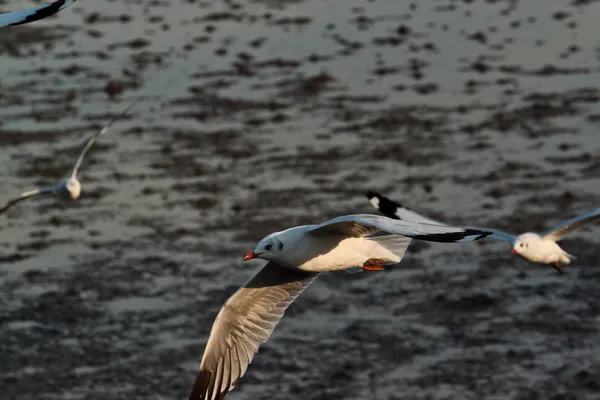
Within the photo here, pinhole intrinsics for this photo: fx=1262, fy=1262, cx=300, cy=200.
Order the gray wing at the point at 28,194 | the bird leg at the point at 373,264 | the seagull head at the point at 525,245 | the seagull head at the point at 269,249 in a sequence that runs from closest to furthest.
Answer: the seagull head at the point at 269,249 < the bird leg at the point at 373,264 < the seagull head at the point at 525,245 < the gray wing at the point at 28,194

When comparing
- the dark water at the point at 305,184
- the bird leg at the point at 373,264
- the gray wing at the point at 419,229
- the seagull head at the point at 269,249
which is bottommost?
the dark water at the point at 305,184

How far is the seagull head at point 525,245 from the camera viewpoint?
497 inches

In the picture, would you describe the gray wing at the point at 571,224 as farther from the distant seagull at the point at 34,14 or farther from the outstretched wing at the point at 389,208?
the distant seagull at the point at 34,14

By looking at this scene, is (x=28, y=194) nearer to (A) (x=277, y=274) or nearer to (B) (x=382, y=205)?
(A) (x=277, y=274)

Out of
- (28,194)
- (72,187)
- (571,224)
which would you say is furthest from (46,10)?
(72,187)

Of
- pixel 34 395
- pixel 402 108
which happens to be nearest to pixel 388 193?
pixel 402 108

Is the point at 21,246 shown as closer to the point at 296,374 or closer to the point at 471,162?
the point at 296,374

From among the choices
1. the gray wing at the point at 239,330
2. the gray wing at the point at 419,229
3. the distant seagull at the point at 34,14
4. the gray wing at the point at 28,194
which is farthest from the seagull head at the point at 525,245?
the gray wing at the point at 28,194

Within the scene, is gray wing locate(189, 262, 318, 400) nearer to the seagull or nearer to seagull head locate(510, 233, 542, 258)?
the seagull

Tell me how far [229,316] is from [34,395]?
4.73 metres

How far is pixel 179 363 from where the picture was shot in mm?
15023

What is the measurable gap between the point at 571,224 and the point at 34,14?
18.2ft

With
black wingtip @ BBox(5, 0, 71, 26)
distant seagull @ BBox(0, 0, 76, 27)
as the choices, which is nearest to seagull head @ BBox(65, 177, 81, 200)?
distant seagull @ BBox(0, 0, 76, 27)

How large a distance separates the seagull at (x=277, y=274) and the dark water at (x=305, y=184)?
3.57 metres
